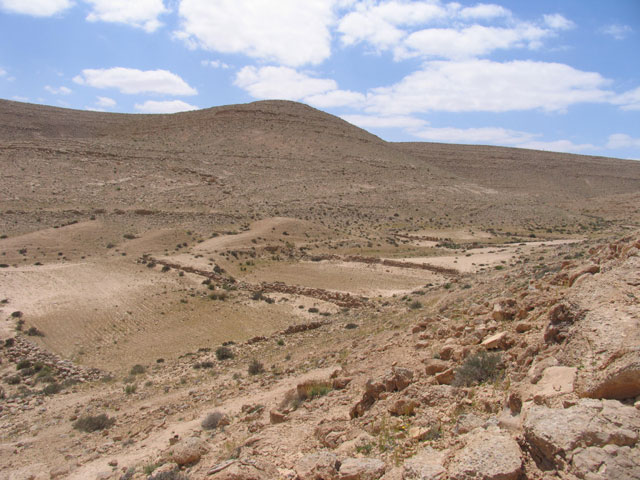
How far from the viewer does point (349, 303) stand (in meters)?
19.4

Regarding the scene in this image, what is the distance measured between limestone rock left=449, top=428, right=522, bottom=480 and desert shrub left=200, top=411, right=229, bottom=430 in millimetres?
4436

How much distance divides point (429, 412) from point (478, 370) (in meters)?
0.95

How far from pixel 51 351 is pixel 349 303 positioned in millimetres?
10967

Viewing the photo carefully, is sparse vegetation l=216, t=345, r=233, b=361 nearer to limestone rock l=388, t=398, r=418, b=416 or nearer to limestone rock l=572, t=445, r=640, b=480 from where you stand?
limestone rock l=388, t=398, r=418, b=416

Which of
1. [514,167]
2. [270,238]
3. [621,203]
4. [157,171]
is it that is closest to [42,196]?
[157,171]

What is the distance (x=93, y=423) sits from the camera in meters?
8.76

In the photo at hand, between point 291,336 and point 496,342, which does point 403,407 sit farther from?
point 291,336

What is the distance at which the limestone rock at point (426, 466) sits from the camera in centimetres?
344

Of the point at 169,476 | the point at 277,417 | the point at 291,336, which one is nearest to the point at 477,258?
the point at 291,336

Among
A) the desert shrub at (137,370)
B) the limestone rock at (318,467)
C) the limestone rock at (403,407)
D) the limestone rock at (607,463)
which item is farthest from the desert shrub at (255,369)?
the limestone rock at (607,463)

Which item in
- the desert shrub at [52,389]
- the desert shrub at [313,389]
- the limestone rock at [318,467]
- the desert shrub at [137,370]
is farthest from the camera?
the desert shrub at [137,370]

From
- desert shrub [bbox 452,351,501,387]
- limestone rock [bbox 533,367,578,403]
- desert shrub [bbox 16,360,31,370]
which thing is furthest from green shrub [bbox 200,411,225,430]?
desert shrub [bbox 16,360,31,370]

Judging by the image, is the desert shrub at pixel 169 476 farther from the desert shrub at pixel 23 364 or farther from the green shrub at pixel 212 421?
the desert shrub at pixel 23 364

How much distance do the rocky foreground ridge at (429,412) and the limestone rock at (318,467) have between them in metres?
0.02
